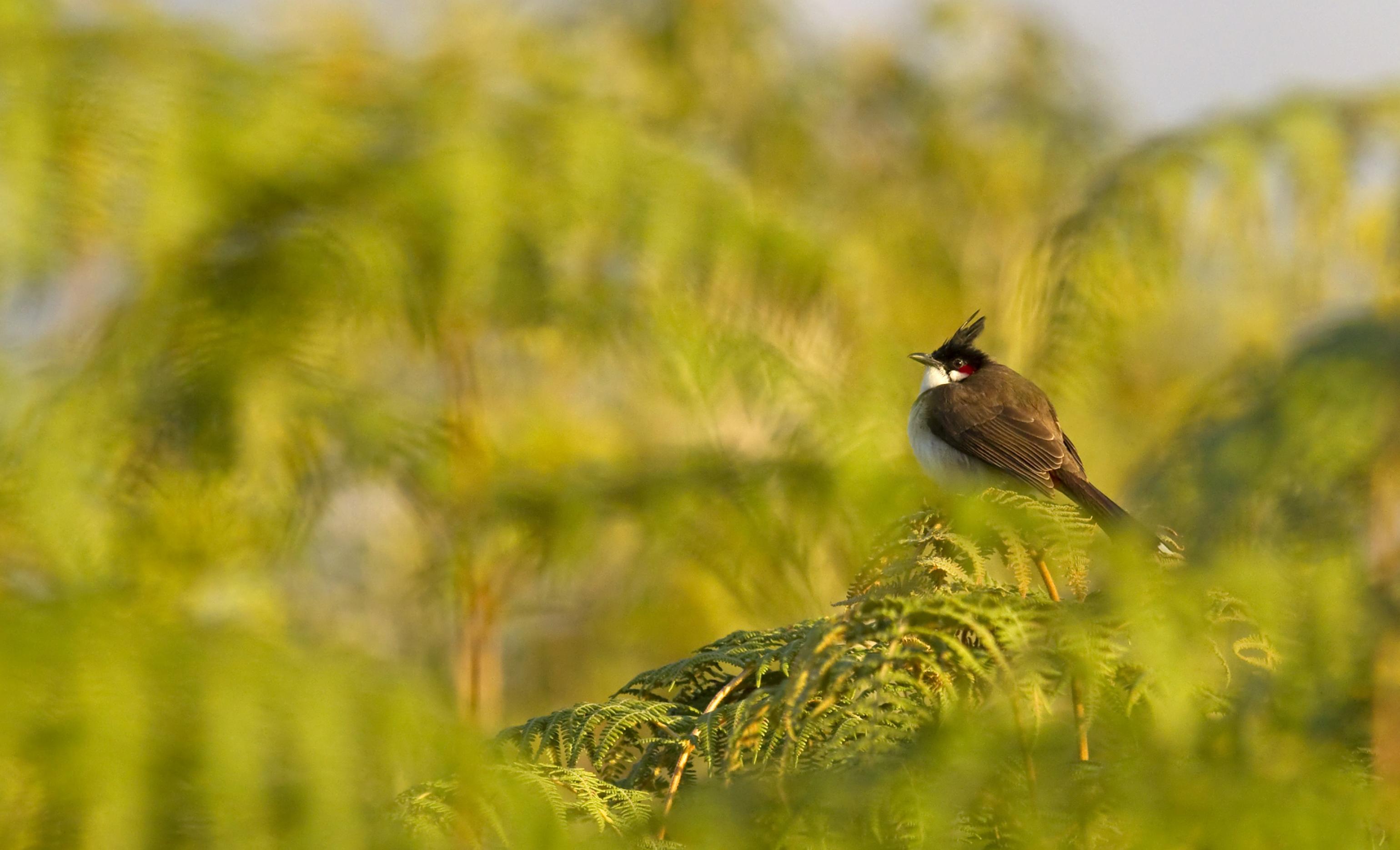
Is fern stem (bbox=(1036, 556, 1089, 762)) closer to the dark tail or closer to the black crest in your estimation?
the dark tail

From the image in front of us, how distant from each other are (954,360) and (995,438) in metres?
0.61

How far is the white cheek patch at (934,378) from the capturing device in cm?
441

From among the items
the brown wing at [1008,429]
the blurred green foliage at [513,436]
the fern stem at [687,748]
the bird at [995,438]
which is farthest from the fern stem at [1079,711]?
the brown wing at [1008,429]

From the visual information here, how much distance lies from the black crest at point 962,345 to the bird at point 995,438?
23 cm

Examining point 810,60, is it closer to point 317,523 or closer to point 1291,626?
point 317,523

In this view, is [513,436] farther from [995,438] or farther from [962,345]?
[995,438]

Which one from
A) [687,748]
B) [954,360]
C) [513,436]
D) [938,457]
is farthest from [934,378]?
[687,748]

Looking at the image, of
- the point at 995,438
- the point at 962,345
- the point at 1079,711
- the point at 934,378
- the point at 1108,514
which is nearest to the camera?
the point at 1079,711

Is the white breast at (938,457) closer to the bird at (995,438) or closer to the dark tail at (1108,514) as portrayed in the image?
the bird at (995,438)

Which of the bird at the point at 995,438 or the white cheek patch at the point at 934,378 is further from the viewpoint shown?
the white cheek patch at the point at 934,378

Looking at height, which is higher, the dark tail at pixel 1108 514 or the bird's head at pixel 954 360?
the bird's head at pixel 954 360

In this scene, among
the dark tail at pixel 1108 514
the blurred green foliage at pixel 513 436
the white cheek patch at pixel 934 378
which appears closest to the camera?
the blurred green foliage at pixel 513 436

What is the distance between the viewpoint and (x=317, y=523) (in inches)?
135

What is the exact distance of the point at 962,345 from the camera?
14.2ft
